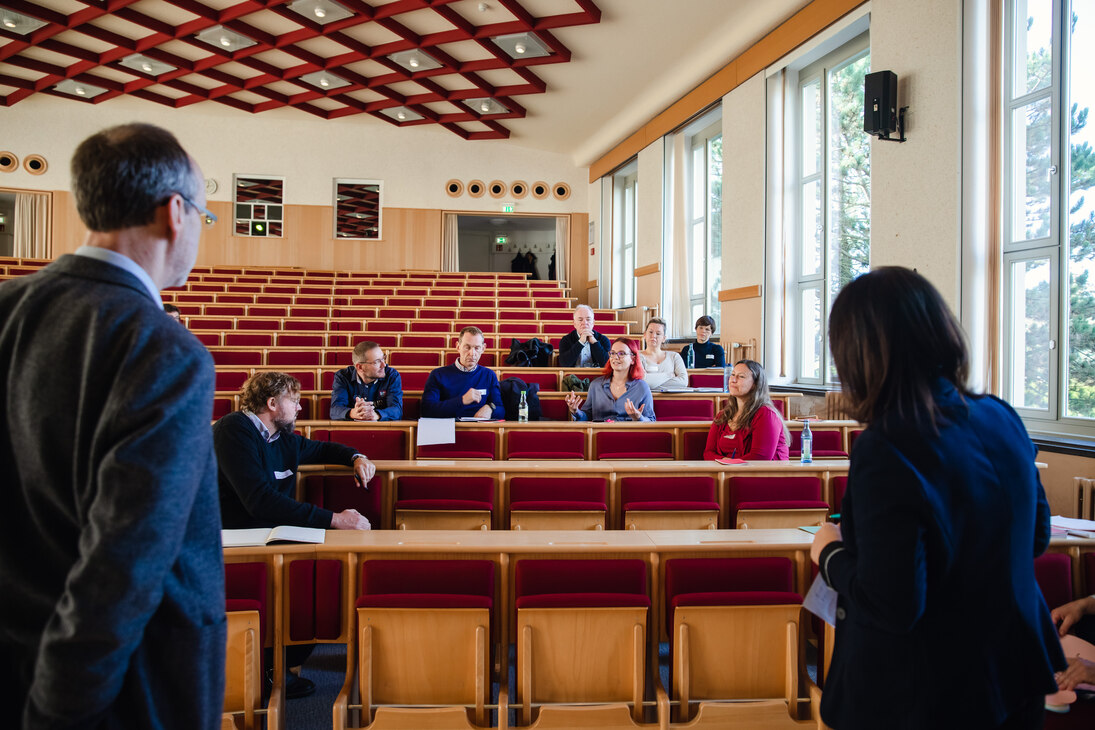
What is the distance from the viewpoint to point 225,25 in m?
8.24

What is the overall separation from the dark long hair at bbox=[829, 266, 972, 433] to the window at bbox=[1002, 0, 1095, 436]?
12.4 ft

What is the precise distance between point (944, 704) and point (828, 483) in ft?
7.78

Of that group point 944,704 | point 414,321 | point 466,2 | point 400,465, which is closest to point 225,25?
point 466,2

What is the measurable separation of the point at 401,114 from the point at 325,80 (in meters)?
1.56

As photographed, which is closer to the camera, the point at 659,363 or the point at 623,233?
the point at 659,363

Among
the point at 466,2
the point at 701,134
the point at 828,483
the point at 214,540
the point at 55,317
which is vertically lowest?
the point at 828,483

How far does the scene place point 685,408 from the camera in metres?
4.86

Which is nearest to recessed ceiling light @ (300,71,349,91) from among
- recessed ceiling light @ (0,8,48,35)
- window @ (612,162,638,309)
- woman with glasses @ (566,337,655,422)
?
recessed ceiling light @ (0,8,48,35)

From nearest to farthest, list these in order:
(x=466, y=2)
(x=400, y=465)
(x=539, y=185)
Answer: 1. (x=400, y=465)
2. (x=466, y=2)
3. (x=539, y=185)

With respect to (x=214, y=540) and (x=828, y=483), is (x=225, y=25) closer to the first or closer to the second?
(x=828, y=483)


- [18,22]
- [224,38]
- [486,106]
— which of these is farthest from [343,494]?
[18,22]

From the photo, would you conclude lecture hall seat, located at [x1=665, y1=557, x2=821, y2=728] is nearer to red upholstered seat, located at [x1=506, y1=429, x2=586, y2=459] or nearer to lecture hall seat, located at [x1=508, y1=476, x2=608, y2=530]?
lecture hall seat, located at [x1=508, y1=476, x2=608, y2=530]

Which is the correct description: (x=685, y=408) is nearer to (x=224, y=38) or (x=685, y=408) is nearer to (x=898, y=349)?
(x=898, y=349)

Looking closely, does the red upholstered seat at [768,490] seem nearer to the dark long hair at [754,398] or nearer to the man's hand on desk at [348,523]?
the dark long hair at [754,398]
